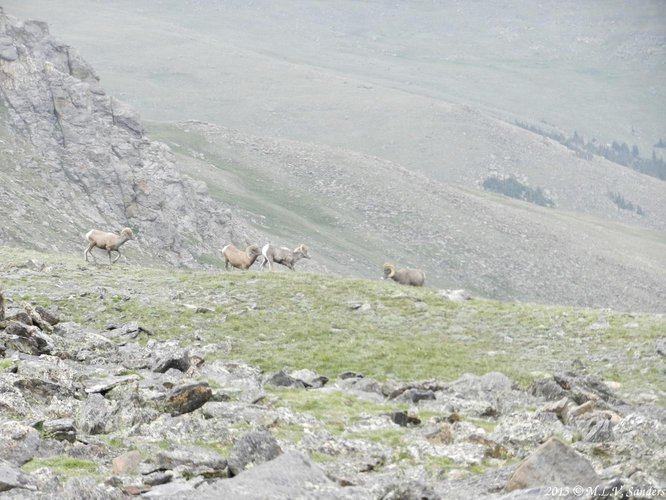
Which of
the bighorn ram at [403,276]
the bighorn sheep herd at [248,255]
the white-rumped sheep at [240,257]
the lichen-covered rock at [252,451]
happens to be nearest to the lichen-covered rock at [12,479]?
the lichen-covered rock at [252,451]

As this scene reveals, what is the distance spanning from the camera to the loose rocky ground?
1145 centimetres

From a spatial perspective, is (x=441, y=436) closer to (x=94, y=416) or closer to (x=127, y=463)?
(x=127, y=463)

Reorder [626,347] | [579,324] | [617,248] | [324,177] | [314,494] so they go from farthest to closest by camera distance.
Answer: [617,248], [324,177], [579,324], [626,347], [314,494]

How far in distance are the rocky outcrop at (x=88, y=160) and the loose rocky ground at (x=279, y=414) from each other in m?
47.1

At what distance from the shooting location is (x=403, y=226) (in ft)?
477

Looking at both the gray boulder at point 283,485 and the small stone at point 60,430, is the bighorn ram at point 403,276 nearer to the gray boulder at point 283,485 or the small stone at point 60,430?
the small stone at point 60,430

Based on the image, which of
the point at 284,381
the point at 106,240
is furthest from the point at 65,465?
the point at 106,240

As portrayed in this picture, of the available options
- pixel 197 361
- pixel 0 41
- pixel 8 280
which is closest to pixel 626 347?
pixel 197 361

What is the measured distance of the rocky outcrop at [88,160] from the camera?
7988 centimetres

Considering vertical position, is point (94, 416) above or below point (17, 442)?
below

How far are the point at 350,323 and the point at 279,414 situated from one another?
14.3 metres

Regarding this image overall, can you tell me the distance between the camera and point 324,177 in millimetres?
160125

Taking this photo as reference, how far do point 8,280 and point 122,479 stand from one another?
23367mm

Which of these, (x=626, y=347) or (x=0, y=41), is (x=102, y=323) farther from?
(x=0, y=41)
